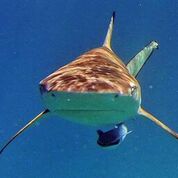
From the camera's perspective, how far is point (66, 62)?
86.2ft

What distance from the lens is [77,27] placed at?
93.4 ft

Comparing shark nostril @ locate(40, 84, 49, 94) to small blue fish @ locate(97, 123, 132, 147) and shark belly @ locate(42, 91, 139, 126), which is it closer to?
shark belly @ locate(42, 91, 139, 126)

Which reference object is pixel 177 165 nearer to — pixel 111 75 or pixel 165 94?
pixel 165 94

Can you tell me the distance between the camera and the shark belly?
4.10 metres

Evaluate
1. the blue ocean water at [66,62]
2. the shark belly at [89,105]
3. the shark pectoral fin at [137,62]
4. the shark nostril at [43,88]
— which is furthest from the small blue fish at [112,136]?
the blue ocean water at [66,62]

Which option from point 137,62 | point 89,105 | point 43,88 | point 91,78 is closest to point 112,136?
point 137,62

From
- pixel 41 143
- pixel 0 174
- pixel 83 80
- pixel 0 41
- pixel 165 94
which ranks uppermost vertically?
pixel 83 80

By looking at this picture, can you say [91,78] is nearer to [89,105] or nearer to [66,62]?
[89,105]

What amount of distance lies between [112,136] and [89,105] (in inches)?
88.9

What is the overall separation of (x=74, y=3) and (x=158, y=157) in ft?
44.9

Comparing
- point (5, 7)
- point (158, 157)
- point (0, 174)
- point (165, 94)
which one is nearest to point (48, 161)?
point (0, 174)

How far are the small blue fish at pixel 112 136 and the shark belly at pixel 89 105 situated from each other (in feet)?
5.02

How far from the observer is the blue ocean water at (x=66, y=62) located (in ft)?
87.6

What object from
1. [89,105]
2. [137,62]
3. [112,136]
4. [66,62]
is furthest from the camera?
[66,62]
